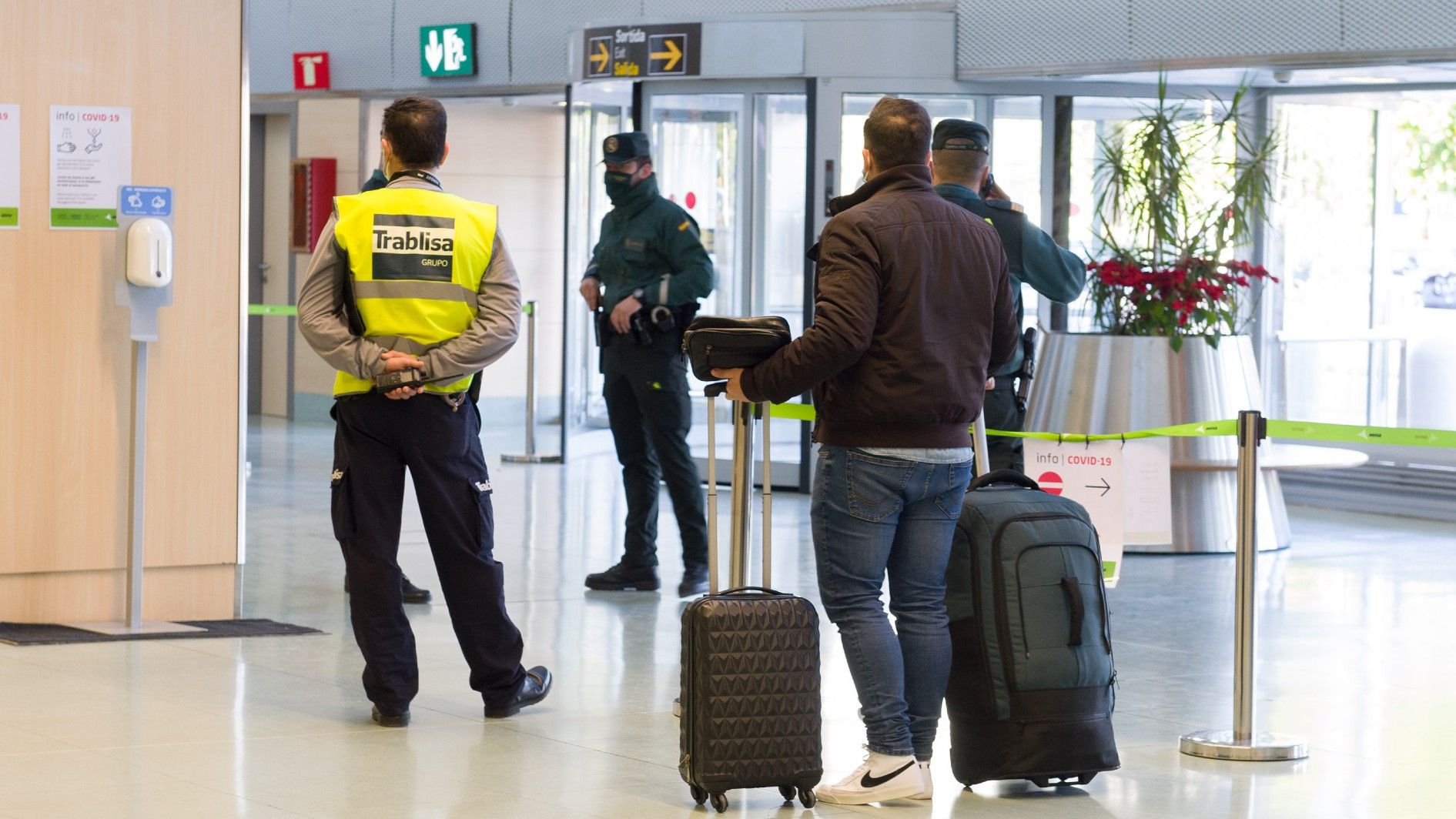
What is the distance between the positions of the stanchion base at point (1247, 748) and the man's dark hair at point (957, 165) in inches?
61.0

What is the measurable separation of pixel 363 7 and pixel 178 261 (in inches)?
342

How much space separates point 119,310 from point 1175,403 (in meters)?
4.38

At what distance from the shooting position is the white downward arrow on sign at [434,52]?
13.9 meters

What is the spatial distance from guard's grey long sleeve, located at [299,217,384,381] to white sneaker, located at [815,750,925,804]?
1.47m

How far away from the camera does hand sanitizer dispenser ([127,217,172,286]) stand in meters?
5.91

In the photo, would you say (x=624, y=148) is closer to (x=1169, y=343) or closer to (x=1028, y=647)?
(x=1169, y=343)

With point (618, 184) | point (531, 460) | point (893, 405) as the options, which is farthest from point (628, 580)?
point (531, 460)

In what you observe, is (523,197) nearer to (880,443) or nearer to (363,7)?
(363,7)

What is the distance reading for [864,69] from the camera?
33.5 ft

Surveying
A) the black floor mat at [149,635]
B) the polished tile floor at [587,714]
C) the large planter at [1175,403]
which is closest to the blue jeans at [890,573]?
the polished tile floor at [587,714]

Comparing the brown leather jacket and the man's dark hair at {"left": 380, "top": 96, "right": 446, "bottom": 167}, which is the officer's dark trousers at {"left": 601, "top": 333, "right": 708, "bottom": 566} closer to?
the man's dark hair at {"left": 380, "top": 96, "right": 446, "bottom": 167}

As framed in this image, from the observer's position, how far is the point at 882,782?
4109 millimetres

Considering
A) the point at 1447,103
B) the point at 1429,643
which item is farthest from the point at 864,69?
the point at 1429,643

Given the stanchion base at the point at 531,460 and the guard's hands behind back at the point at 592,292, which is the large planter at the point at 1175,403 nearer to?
the guard's hands behind back at the point at 592,292
